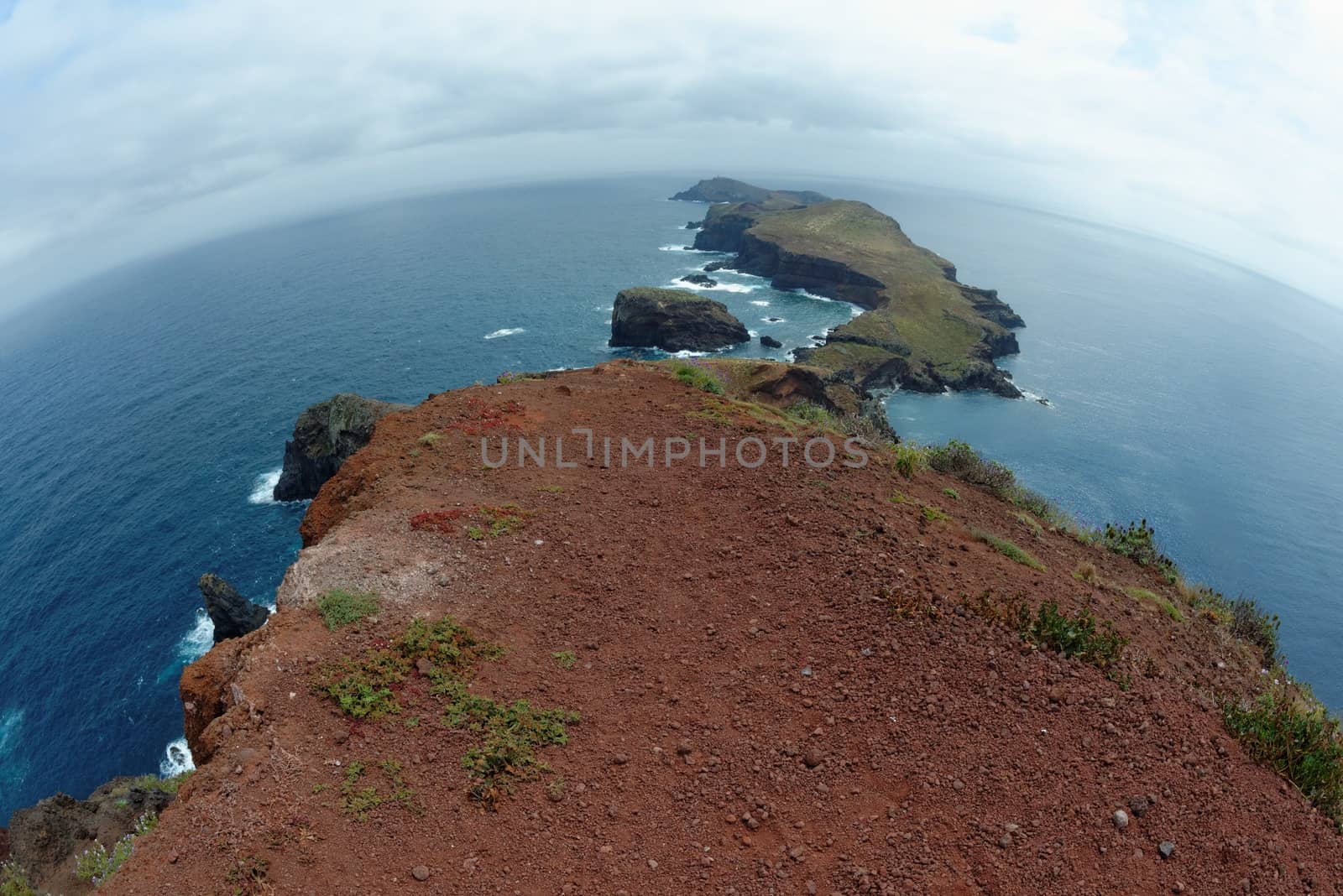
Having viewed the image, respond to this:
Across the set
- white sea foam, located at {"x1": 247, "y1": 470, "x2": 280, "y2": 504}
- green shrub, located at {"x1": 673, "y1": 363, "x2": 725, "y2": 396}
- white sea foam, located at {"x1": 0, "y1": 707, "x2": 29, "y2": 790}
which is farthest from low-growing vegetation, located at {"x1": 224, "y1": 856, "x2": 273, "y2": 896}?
white sea foam, located at {"x1": 247, "y1": 470, "x2": 280, "y2": 504}

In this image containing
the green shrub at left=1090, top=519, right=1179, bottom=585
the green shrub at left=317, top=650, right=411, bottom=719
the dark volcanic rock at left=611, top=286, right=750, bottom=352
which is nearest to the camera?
Result: the green shrub at left=317, top=650, right=411, bottom=719

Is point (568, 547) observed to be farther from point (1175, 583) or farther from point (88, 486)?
point (88, 486)

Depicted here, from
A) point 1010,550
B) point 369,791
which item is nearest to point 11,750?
point 369,791

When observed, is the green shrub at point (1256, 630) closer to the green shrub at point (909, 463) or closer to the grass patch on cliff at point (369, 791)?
the green shrub at point (909, 463)

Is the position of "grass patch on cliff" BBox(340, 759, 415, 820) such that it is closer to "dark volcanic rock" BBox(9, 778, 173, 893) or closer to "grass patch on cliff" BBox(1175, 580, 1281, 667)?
"dark volcanic rock" BBox(9, 778, 173, 893)

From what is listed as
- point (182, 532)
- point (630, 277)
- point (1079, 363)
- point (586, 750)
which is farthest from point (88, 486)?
point (1079, 363)

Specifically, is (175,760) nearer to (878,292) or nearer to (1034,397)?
(1034,397)
